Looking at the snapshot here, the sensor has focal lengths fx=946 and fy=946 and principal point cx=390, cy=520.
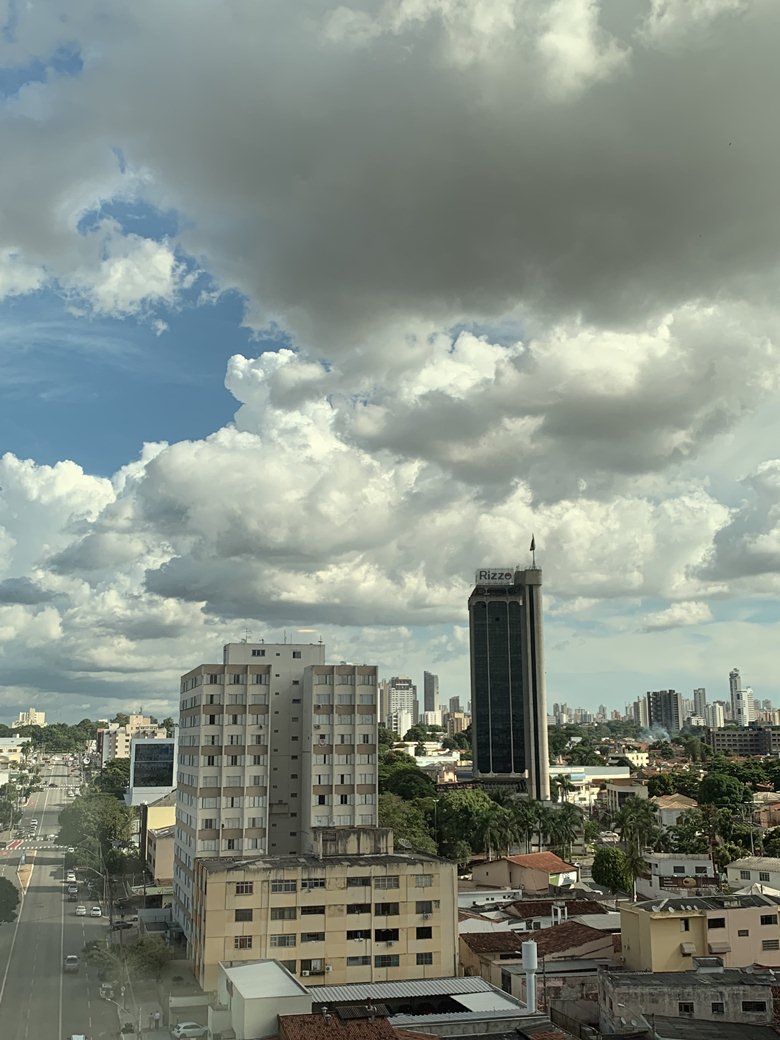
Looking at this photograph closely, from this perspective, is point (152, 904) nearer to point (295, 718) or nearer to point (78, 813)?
point (295, 718)

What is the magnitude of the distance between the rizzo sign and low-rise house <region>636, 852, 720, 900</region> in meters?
90.7

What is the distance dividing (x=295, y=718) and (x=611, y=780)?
108m

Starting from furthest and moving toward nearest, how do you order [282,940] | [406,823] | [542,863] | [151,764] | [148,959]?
[151,764]
[406,823]
[542,863]
[148,959]
[282,940]

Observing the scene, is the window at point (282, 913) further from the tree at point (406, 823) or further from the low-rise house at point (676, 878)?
the tree at point (406, 823)

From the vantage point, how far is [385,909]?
60969 mm

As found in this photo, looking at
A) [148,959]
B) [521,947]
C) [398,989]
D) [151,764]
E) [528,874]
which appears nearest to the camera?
[398,989]

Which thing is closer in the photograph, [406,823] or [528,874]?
[528,874]

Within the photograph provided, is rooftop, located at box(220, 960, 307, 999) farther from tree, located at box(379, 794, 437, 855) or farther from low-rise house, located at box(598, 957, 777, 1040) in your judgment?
tree, located at box(379, 794, 437, 855)

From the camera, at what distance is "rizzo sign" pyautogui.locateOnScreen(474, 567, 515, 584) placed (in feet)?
613

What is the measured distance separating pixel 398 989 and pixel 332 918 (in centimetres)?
709

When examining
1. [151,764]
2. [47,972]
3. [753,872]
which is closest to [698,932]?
[753,872]

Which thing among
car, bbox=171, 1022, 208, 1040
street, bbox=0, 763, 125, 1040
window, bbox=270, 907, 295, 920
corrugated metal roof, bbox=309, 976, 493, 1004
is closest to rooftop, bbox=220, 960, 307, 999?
car, bbox=171, 1022, 208, 1040

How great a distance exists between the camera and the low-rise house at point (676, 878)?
7367cm

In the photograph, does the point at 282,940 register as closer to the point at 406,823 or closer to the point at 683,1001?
the point at 683,1001
